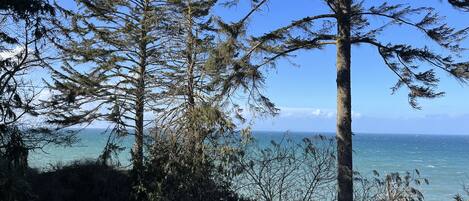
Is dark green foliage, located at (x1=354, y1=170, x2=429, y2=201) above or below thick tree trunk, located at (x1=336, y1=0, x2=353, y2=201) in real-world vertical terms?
below

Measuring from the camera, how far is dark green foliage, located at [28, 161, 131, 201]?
1246cm

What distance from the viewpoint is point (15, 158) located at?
337 inches

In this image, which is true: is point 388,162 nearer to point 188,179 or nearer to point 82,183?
point 82,183

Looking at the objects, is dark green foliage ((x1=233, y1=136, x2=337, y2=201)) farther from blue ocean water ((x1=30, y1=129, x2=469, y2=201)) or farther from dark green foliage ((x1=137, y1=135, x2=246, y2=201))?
blue ocean water ((x1=30, y1=129, x2=469, y2=201))

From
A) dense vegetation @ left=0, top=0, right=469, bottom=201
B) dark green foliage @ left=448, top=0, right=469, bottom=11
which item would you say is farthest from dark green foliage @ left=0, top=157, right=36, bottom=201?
dark green foliage @ left=448, top=0, right=469, bottom=11

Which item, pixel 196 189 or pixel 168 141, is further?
pixel 168 141

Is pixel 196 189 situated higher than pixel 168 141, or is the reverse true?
pixel 168 141

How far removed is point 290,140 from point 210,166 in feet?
4.82

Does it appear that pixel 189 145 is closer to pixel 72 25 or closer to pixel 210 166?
pixel 210 166

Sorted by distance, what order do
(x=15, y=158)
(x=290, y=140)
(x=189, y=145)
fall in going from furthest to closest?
(x=189, y=145) < (x=290, y=140) < (x=15, y=158)

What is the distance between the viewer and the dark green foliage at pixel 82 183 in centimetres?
1246

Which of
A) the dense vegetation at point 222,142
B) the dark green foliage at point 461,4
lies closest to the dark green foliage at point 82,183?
the dense vegetation at point 222,142

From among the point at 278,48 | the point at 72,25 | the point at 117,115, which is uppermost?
the point at 72,25

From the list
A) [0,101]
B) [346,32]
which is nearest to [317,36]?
[346,32]
